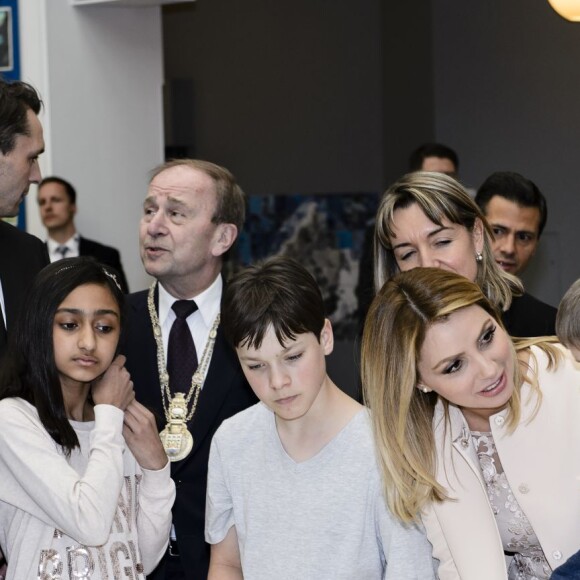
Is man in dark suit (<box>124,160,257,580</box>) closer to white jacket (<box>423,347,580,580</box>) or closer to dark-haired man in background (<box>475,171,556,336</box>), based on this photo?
white jacket (<box>423,347,580,580</box>)

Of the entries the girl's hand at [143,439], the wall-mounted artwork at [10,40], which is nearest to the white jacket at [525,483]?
the girl's hand at [143,439]

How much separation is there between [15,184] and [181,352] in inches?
29.2

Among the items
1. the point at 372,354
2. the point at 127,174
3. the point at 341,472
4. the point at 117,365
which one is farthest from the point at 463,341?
the point at 127,174

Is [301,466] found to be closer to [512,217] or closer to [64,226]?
[512,217]

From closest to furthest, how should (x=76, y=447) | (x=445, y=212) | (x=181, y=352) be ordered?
(x=76, y=447)
(x=445, y=212)
(x=181, y=352)

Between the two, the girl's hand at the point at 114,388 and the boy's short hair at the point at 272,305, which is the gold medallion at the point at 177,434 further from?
the boy's short hair at the point at 272,305

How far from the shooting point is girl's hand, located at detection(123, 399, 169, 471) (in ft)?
9.92

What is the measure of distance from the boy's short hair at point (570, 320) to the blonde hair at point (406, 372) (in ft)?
0.60

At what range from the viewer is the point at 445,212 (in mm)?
3209

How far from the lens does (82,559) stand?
2807mm

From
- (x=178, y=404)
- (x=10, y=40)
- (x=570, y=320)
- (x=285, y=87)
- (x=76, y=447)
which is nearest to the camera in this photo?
(x=570, y=320)

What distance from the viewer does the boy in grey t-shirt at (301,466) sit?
2.69m

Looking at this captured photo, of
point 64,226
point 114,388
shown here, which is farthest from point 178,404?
point 64,226

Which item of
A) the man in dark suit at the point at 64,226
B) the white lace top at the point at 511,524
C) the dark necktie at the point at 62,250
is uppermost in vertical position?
the man in dark suit at the point at 64,226
